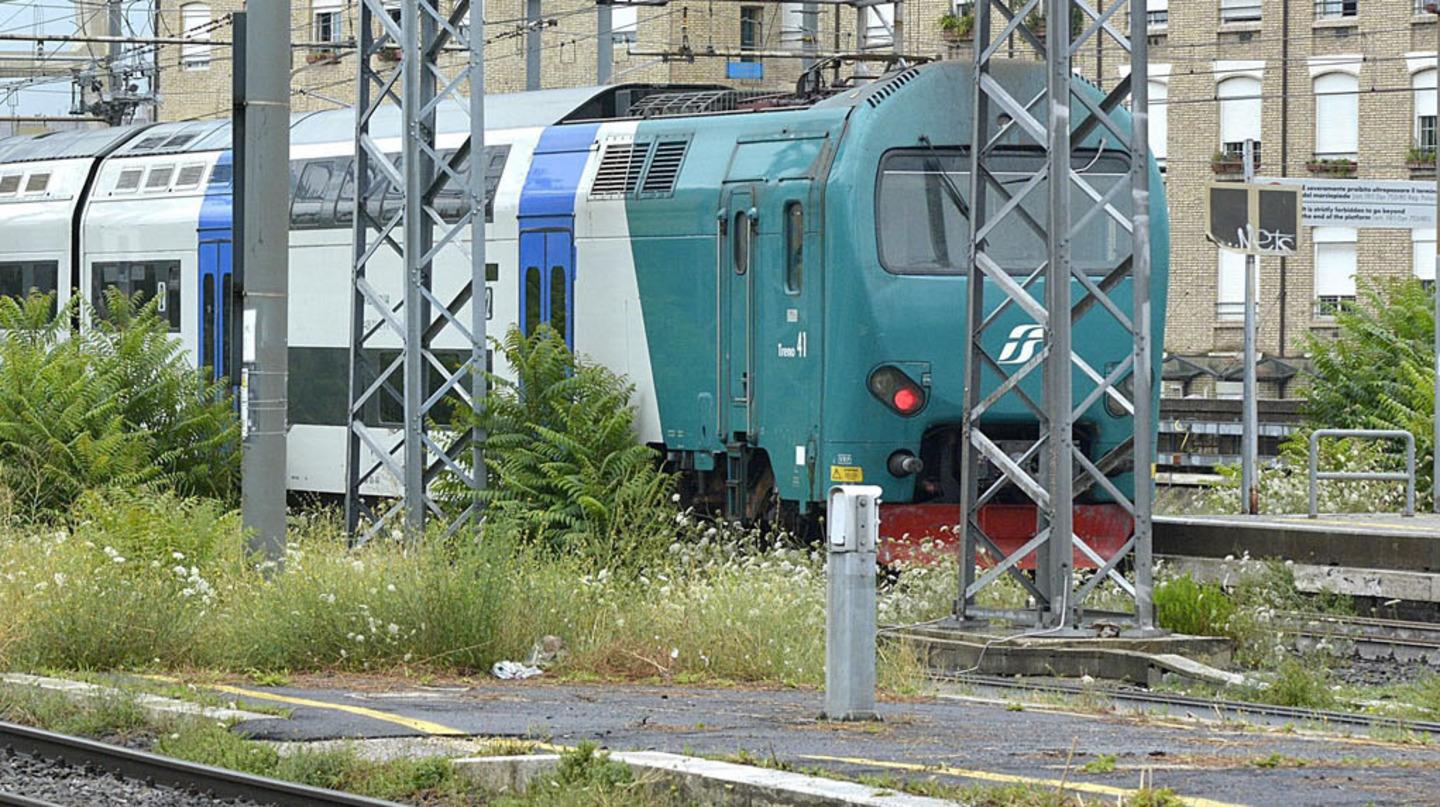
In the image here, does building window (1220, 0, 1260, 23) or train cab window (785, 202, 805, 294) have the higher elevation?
building window (1220, 0, 1260, 23)

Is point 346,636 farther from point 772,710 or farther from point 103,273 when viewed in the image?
point 103,273

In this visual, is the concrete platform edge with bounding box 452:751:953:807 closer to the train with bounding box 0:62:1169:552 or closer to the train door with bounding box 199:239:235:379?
the train with bounding box 0:62:1169:552

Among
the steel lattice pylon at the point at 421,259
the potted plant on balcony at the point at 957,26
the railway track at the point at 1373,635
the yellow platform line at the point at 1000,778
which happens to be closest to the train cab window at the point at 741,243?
the steel lattice pylon at the point at 421,259

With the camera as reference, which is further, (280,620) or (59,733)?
(280,620)

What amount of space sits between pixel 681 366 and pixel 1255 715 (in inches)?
297

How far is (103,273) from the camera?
25.9m

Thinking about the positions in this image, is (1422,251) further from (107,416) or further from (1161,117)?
(107,416)

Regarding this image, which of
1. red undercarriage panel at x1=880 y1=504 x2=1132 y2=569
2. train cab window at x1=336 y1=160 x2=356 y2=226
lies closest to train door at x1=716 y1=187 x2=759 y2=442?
red undercarriage panel at x1=880 y1=504 x2=1132 y2=569

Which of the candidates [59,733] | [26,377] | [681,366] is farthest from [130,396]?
[59,733]

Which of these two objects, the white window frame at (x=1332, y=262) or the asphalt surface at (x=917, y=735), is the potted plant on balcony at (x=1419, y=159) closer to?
the white window frame at (x=1332, y=262)

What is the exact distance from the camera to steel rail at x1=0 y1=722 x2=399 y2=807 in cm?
920

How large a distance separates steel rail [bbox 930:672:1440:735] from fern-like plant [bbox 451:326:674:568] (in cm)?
437

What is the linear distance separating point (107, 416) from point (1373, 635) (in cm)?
1104

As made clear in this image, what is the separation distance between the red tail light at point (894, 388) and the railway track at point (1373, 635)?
10.1 feet
